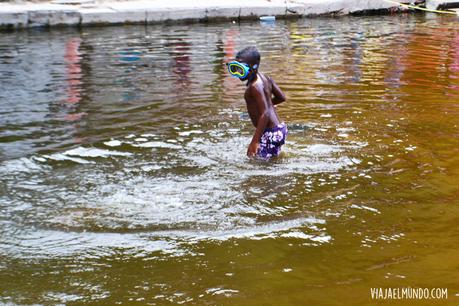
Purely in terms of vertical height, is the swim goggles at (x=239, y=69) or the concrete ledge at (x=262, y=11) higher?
the concrete ledge at (x=262, y=11)

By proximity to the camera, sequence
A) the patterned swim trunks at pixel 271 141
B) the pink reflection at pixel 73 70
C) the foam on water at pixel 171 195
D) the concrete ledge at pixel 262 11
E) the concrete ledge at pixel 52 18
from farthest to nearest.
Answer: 1. the concrete ledge at pixel 262 11
2. the concrete ledge at pixel 52 18
3. the pink reflection at pixel 73 70
4. the patterned swim trunks at pixel 271 141
5. the foam on water at pixel 171 195

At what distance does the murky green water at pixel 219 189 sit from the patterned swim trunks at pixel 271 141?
0.19 metres

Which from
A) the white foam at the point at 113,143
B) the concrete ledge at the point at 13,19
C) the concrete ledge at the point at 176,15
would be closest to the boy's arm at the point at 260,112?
the white foam at the point at 113,143

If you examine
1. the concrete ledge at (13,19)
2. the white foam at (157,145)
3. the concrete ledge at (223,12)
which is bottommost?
the white foam at (157,145)

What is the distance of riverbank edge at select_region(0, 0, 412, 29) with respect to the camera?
1777 cm

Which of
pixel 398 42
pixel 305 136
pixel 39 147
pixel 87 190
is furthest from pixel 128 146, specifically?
pixel 398 42

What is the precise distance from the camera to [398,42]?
15.6 metres

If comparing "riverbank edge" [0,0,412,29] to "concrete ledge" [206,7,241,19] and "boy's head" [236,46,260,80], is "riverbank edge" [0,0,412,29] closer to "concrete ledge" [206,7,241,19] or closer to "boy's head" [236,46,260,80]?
"concrete ledge" [206,7,241,19]

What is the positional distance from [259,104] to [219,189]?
1031 millimetres

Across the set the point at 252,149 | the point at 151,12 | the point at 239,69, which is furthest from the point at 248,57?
the point at 151,12

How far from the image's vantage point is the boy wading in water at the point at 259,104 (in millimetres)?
5828

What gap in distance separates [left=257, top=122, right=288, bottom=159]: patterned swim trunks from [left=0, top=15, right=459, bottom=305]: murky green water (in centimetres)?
19

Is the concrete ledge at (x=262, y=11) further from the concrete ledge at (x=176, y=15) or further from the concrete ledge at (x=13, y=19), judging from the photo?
the concrete ledge at (x=13, y=19)

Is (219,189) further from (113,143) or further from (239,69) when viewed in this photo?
(113,143)
